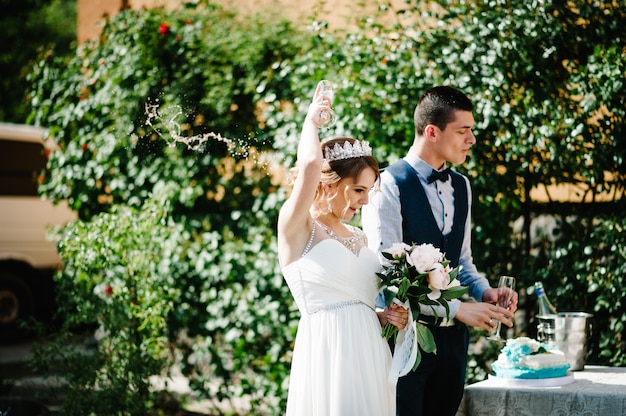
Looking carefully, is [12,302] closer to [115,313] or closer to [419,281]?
[115,313]

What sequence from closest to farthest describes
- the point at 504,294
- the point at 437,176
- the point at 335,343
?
the point at 335,343, the point at 504,294, the point at 437,176

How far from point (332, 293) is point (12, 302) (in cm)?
799

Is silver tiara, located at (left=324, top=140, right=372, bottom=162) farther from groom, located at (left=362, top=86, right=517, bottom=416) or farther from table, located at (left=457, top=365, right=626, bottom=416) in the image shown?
table, located at (left=457, top=365, right=626, bottom=416)

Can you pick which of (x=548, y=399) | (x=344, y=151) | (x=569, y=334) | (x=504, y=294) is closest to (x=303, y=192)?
(x=344, y=151)

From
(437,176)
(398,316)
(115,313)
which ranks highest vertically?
(437,176)

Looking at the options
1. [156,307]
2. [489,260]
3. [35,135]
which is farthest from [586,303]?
[35,135]

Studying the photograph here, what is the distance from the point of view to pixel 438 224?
3.43 meters

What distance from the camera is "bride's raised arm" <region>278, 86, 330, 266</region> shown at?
9.52ft

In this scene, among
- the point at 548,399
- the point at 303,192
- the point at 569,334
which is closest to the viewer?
the point at 303,192

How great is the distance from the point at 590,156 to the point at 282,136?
1878 millimetres

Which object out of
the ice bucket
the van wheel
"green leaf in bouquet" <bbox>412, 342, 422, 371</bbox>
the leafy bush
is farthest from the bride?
the van wheel

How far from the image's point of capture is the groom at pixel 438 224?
3.24 m

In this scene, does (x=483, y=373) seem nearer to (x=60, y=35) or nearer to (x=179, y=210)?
(x=179, y=210)

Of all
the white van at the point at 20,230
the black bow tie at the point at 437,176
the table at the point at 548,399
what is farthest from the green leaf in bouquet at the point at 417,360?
the white van at the point at 20,230
